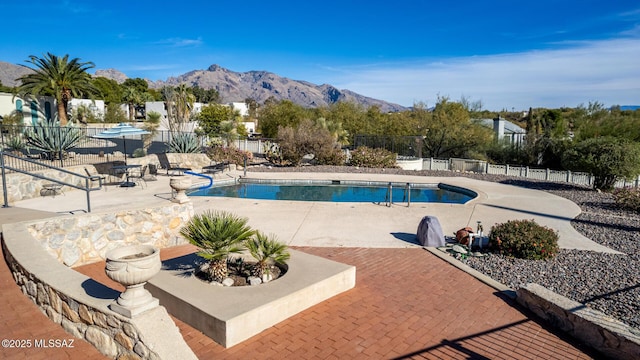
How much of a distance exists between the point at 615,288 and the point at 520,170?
58.3ft

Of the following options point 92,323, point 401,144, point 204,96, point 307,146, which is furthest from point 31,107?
point 204,96

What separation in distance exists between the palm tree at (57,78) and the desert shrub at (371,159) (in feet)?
71.4

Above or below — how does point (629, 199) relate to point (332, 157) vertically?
below

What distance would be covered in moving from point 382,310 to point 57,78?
111 ft

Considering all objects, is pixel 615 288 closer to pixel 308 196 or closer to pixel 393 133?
pixel 308 196

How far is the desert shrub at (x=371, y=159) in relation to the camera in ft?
81.9

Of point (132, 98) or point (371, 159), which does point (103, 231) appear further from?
point (132, 98)

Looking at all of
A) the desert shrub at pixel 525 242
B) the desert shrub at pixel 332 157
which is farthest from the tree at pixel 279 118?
the desert shrub at pixel 525 242

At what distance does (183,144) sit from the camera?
73.0 ft

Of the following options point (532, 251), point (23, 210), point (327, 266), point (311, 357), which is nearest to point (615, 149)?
point (532, 251)

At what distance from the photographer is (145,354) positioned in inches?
153

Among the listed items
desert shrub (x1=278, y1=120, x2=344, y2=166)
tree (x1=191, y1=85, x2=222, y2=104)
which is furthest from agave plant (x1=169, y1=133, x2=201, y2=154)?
tree (x1=191, y1=85, x2=222, y2=104)

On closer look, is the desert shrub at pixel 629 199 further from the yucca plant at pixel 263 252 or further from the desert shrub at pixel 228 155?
the desert shrub at pixel 228 155

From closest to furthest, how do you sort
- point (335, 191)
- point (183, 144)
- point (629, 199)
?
point (629, 199), point (335, 191), point (183, 144)
